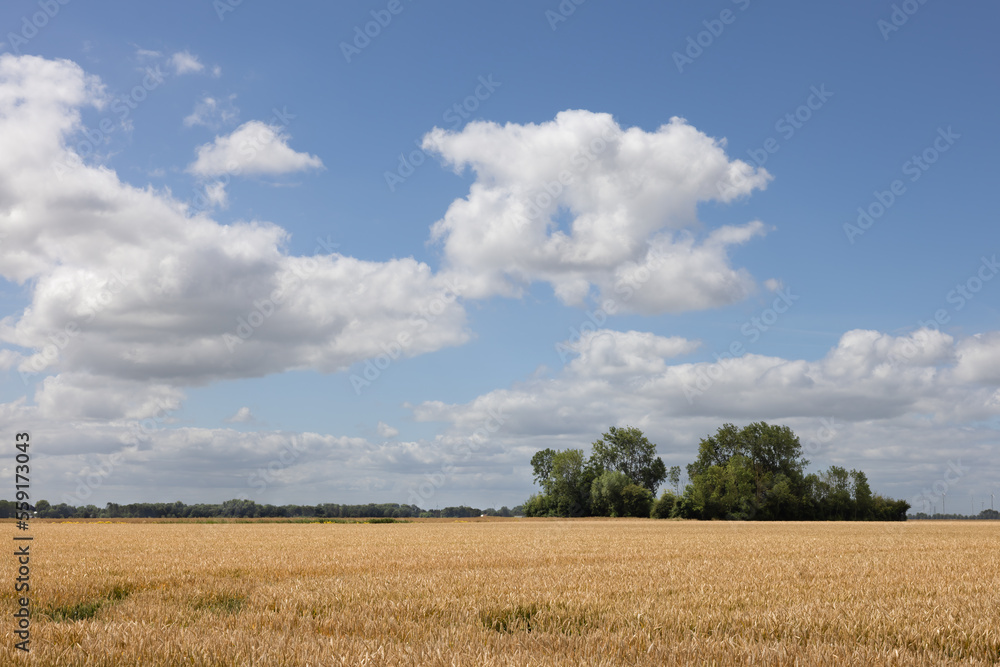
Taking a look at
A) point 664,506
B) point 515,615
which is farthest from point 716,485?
point 515,615

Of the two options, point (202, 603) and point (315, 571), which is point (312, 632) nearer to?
point (202, 603)

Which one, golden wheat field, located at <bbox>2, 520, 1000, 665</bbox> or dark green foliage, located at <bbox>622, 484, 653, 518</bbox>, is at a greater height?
golden wheat field, located at <bbox>2, 520, 1000, 665</bbox>

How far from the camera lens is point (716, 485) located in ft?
352

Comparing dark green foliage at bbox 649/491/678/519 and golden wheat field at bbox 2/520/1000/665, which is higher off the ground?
golden wheat field at bbox 2/520/1000/665

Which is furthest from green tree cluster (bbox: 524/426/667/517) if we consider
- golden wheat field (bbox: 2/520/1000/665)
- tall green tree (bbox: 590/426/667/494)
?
golden wheat field (bbox: 2/520/1000/665)

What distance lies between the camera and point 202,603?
1020 centimetres

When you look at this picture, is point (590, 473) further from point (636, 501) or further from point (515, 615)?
point (515, 615)

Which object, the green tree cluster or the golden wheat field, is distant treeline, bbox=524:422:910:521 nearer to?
the green tree cluster

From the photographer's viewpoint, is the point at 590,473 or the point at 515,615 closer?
the point at 515,615

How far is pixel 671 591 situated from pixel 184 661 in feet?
24.5

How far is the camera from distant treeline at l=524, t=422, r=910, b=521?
106750mm

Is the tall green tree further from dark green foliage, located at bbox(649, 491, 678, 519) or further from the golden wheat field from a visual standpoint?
the golden wheat field

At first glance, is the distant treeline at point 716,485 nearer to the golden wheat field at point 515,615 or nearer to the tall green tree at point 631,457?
the tall green tree at point 631,457

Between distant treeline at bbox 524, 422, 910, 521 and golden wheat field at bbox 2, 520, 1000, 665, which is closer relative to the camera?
golden wheat field at bbox 2, 520, 1000, 665
